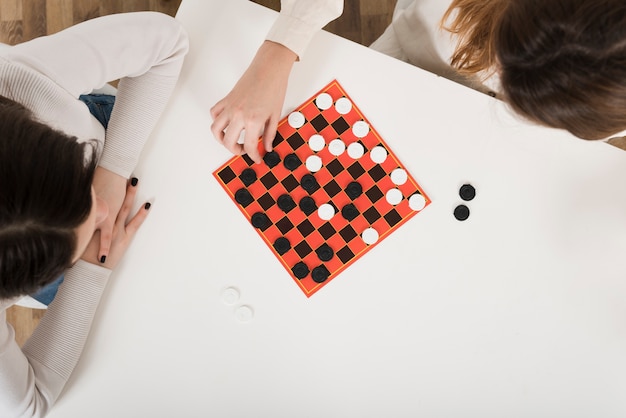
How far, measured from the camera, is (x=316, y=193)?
1042 millimetres

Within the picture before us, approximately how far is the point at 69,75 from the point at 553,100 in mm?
849

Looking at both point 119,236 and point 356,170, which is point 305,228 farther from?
point 119,236

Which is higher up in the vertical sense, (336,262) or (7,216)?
(7,216)

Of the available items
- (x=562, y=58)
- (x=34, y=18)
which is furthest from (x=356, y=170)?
(x=34, y=18)

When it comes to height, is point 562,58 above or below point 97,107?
below

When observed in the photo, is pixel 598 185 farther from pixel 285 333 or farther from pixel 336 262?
pixel 285 333

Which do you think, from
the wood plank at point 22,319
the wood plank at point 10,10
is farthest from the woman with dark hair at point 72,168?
the wood plank at point 10,10

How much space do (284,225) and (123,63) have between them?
0.45 m

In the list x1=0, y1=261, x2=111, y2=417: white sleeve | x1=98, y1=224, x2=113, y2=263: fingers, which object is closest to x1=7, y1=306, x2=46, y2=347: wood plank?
x1=0, y1=261, x2=111, y2=417: white sleeve

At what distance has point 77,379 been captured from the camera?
1.01m

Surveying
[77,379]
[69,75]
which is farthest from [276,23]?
[77,379]

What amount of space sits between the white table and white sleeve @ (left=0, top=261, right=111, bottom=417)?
3 cm

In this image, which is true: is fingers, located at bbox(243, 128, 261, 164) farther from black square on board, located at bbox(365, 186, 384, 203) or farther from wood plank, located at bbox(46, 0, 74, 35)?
wood plank, located at bbox(46, 0, 74, 35)

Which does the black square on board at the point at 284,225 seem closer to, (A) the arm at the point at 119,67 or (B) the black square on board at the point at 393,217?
(B) the black square on board at the point at 393,217
